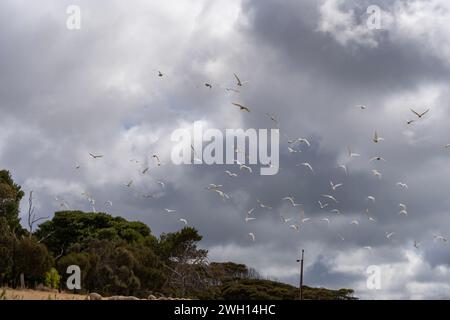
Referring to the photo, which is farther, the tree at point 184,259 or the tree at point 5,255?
the tree at point 184,259

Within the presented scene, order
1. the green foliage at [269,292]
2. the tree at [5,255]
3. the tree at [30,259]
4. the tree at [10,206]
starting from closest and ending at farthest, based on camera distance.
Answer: the tree at [30,259] < the tree at [5,255] < the tree at [10,206] < the green foliage at [269,292]

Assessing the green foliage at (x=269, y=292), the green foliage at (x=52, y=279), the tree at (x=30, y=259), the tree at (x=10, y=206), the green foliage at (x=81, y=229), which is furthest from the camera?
the green foliage at (x=81, y=229)

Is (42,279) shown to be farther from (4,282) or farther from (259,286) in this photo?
(259,286)

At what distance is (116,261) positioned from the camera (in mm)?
81500

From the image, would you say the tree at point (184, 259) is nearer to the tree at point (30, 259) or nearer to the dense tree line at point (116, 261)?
the dense tree line at point (116, 261)

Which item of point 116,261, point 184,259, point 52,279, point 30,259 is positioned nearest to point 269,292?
point 184,259

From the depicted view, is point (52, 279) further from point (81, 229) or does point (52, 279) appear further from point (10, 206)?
point (81, 229)

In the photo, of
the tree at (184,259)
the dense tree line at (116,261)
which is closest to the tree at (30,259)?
the dense tree line at (116,261)

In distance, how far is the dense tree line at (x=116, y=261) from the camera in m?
70.2

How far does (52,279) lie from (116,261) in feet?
34.5

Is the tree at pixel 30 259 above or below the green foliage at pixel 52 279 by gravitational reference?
above
